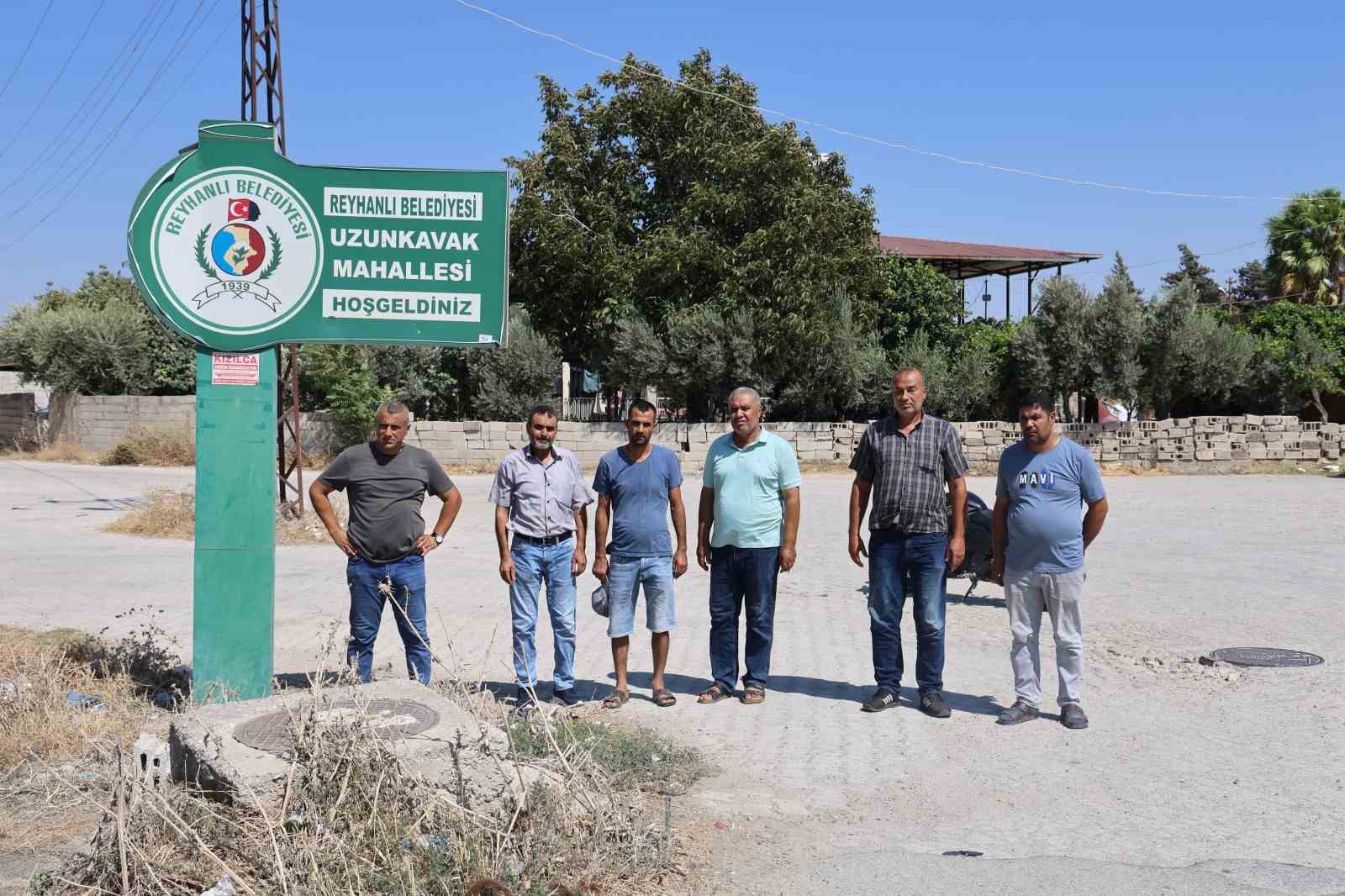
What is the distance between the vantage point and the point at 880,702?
668cm

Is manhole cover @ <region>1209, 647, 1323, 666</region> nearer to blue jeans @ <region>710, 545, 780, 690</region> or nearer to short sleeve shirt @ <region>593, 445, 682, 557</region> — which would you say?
blue jeans @ <region>710, 545, 780, 690</region>

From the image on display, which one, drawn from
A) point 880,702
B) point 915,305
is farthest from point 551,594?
point 915,305

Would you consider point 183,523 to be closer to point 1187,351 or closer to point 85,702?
point 85,702

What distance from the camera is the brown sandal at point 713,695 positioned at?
679 cm

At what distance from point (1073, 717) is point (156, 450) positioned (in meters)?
26.4

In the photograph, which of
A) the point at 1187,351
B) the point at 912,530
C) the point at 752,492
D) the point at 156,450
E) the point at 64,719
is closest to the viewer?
the point at 64,719

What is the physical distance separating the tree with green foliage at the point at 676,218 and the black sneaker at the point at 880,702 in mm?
19495

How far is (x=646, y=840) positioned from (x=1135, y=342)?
26476 millimetres

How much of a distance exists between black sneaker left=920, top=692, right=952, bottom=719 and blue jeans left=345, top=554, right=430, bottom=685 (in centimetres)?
269

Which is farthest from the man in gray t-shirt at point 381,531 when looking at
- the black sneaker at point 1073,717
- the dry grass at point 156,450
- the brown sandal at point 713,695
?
the dry grass at point 156,450

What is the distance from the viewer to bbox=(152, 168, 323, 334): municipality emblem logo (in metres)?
6.12

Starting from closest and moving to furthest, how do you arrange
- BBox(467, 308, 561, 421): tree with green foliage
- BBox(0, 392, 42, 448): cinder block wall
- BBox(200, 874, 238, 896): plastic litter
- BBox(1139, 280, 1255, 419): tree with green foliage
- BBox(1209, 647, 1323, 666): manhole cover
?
BBox(200, 874, 238, 896): plastic litter
BBox(1209, 647, 1323, 666): manhole cover
BBox(467, 308, 561, 421): tree with green foliage
BBox(1139, 280, 1255, 419): tree with green foliage
BBox(0, 392, 42, 448): cinder block wall

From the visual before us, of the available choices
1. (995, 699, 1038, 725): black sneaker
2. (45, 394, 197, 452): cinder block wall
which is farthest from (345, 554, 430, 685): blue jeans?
(45, 394, 197, 452): cinder block wall

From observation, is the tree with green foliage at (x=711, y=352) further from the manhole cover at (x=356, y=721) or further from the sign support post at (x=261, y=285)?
the manhole cover at (x=356, y=721)
